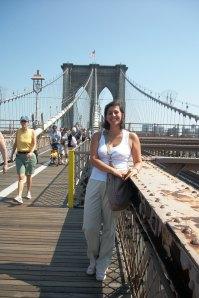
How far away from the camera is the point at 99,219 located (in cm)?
299

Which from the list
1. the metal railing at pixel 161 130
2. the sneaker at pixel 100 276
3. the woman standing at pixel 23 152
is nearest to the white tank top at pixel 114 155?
the sneaker at pixel 100 276

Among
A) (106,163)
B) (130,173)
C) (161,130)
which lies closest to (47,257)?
(106,163)

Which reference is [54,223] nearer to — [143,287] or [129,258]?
[129,258]

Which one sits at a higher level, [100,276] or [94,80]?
[94,80]

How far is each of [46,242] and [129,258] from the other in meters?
1.33

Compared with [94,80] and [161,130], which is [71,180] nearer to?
[161,130]

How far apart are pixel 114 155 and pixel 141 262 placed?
78 centimetres

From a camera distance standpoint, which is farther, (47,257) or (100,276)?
(47,257)

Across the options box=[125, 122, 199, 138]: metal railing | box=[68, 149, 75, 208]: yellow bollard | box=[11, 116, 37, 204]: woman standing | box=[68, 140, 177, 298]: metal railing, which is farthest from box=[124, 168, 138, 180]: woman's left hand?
box=[125, 122, 199, 138]: metal railing

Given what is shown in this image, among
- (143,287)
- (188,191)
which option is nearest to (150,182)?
(188,191)

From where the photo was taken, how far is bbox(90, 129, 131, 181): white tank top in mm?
2932

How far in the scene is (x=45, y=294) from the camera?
2955mm

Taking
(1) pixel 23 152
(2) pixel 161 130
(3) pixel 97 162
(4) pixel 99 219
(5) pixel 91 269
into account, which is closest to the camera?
(3) pixel 97 162

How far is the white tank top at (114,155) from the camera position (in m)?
2.93
